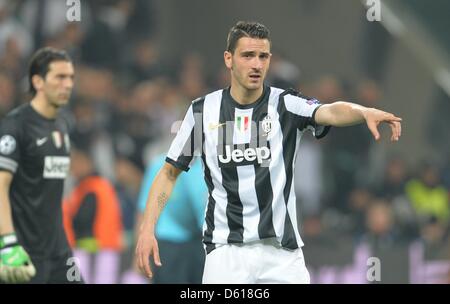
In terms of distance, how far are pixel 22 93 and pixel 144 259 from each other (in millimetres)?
6117

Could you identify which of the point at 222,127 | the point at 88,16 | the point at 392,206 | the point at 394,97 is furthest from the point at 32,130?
the point at 394,97

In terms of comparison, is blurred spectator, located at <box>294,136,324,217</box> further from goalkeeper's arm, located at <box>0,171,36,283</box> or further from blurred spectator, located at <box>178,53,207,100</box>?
goalkeeper's arm, located at <box>0,171,36,283</box>

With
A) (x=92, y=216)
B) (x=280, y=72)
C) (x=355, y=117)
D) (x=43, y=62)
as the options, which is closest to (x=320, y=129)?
(x=355, y=117)

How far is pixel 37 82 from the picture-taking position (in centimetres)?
793

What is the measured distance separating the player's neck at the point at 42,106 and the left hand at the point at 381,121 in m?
2.79

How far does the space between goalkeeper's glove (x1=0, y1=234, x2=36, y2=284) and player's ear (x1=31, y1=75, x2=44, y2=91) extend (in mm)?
1084

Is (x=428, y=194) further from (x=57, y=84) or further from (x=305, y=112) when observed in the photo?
(x=305, y=112)

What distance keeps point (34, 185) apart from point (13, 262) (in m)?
0.58

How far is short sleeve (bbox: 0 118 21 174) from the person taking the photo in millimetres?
7555

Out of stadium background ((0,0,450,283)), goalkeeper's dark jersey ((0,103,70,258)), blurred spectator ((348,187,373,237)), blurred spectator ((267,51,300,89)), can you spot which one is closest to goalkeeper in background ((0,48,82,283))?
goalkeeper's dark jersey ((0,103,70,258))

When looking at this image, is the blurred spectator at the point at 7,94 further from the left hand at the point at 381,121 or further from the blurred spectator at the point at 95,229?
the left hand at the point at 381,121

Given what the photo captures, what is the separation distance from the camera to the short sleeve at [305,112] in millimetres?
6297

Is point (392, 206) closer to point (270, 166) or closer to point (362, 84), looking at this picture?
point (362, 84)

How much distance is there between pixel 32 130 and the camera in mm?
7742
